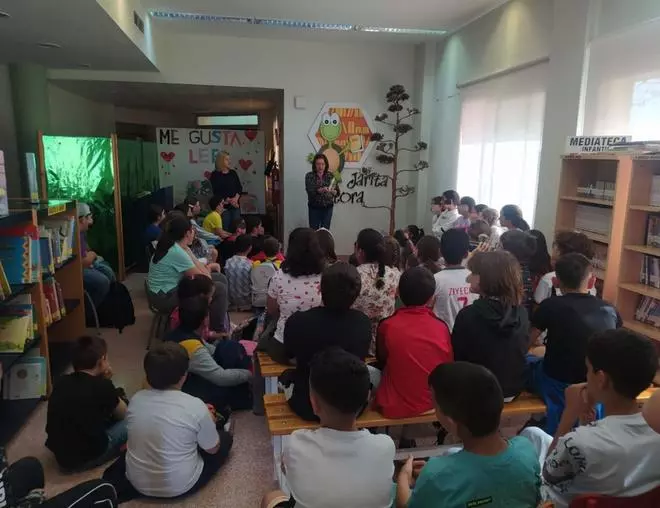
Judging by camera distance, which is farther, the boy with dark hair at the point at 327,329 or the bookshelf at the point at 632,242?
the bookshelf at the point at 632,242

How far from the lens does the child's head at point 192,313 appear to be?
276 cm

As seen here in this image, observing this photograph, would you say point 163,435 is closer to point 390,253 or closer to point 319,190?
point 390,253

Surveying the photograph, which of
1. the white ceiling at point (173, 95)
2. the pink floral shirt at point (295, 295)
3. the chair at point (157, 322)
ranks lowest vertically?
the chair at point (157, 322)

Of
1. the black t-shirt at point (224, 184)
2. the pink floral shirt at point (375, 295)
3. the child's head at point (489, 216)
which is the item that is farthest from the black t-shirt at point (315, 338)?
the black t-shirt at point (224, 184)

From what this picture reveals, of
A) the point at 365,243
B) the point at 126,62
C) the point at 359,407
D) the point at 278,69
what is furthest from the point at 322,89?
the point at 359,407

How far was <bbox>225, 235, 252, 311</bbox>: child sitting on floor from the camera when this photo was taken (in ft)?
15.1

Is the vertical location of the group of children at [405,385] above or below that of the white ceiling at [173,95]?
below

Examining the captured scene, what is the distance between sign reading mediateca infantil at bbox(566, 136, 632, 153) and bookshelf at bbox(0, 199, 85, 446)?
12.4ft

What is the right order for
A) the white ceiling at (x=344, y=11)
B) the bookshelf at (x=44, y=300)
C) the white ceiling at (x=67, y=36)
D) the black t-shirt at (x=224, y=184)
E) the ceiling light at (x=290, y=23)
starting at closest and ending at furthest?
1. the bookshelf at (x=44, y=300)
2. the white ceiling at (x=67, y=36)
3. the white ceiling at (x=344, y=11)
4. the ceiling light at (x=290, y=23)
5. the black t-shirt at (x=224, y=184)

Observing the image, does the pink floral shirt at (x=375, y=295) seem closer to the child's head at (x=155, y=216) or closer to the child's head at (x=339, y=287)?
the child's head at (x=339, y=287)

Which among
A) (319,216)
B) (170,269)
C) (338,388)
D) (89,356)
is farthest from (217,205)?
(338,388)

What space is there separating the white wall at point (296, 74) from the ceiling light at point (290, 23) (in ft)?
2.53

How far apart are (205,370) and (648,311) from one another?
2991 mm

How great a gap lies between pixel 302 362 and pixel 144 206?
5329 mm
